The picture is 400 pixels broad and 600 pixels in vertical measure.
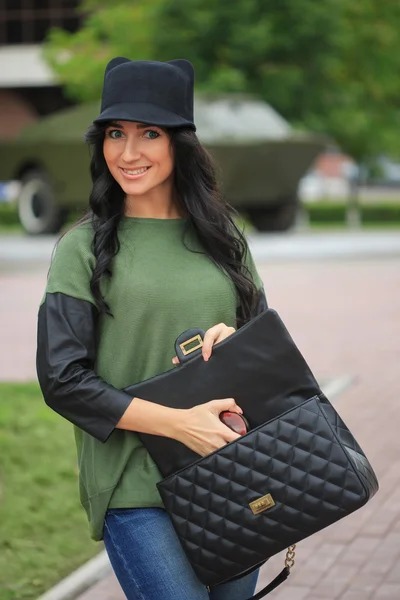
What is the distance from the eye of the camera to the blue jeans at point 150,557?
8.90ft

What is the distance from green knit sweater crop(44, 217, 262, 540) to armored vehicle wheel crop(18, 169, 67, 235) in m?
19.9

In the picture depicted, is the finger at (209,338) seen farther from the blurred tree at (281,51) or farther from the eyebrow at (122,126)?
the blurred tree at (281,51)

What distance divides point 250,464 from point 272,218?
20712mm

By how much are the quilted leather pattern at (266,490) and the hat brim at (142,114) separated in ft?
2.22

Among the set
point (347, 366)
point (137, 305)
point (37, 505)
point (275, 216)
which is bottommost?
point (275, 216)

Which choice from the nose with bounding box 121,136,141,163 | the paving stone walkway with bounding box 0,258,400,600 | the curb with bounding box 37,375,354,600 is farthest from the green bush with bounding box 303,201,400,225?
the nose with bounding box 121,136,141,163

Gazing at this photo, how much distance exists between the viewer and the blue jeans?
8.90 ft

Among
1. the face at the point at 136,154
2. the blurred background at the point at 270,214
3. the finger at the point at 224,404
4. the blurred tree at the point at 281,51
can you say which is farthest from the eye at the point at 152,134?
the blurred tree at the point at 281,51

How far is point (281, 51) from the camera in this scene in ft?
86.5

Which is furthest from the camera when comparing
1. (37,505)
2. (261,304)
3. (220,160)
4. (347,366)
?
(220,160)

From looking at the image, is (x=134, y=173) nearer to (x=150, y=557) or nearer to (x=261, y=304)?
(x=261, y=304)

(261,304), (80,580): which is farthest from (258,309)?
(80,580)

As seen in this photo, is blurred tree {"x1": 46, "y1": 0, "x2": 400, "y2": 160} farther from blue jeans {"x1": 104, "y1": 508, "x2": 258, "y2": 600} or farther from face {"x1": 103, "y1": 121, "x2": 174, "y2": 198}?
blue jeans {"x1": 104, "y1": 508, "x2": 258, "y2": 600}

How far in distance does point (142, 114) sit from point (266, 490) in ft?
2.75
